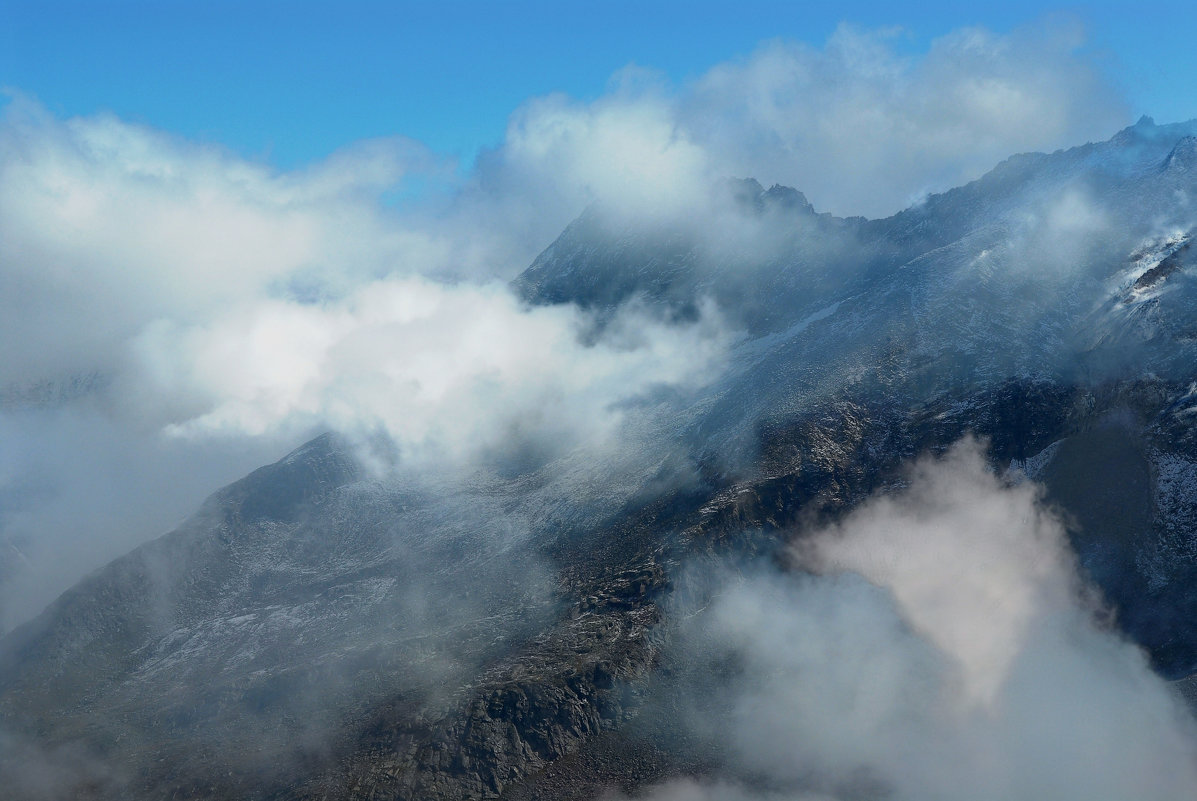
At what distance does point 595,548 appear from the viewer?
144625mm

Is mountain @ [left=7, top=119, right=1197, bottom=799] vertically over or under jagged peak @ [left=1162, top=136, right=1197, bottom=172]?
under

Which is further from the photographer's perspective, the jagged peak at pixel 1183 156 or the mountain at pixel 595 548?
the jagged peak at pixel 1183 156

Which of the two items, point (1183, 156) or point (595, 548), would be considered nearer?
point (595, 548)

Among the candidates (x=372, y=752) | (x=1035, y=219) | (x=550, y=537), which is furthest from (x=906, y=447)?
(x=372, y=752)

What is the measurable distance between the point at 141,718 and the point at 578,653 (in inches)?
2583

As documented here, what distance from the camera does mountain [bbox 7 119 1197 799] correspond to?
109 m

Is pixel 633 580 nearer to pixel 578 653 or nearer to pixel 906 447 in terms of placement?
pixel 578 653

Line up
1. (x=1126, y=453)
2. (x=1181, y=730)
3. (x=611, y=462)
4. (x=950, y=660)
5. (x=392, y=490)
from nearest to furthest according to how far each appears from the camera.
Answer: (x=1181, y=730)
(x=950, y=660)
(x=1126, y=453)
(x=611, y=462)
(x=392, y=490)

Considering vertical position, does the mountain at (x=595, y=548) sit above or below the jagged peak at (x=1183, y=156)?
below

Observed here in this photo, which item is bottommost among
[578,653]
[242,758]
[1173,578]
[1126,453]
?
[1173,578]

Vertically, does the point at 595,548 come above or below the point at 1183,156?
below

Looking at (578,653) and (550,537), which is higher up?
(550,537)

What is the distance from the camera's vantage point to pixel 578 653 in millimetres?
120000

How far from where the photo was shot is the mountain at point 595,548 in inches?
4299
